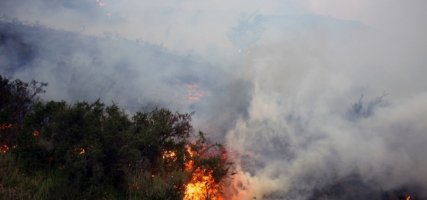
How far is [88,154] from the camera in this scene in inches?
368

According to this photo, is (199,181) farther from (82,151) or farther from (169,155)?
(82,151)

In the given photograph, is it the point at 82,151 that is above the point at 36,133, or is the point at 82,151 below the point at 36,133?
below

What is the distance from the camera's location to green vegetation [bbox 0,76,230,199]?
27.7 feet

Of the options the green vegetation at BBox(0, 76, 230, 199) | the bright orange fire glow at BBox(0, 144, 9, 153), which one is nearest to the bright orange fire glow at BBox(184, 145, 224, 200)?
the green vegetation at BBox(0, 76, 230, 199)

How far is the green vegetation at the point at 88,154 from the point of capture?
8.45 meters

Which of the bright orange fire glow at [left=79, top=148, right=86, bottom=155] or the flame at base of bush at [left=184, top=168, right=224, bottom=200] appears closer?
the bright orange fire glow at [left=79, top=148, right=86, bottom=155]

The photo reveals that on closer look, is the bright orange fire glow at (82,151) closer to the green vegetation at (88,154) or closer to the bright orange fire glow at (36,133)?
the green vegetation at (88,154)

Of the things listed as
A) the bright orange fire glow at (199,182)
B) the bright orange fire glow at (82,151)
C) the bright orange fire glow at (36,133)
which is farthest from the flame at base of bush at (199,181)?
the bright orange fire glow at (36,133)

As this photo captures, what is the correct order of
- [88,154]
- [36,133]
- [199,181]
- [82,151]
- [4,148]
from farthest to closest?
[199,181]
[36,133]
[4,148]
[82,151]
[88,154]

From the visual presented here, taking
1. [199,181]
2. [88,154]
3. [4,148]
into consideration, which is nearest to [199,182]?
[199,181]

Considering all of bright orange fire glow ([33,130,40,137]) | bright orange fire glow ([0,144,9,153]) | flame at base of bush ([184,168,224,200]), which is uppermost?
bright orange fire glow ([33,130,40,137])

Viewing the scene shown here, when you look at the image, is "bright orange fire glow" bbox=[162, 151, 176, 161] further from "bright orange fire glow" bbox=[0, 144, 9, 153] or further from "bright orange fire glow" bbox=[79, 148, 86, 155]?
"bright orange fire glow" bbox=[0, 144, 9, 153]

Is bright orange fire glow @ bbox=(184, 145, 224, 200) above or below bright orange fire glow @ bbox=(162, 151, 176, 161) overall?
below

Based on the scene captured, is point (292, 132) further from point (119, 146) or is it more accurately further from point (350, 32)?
point (350, 32)
